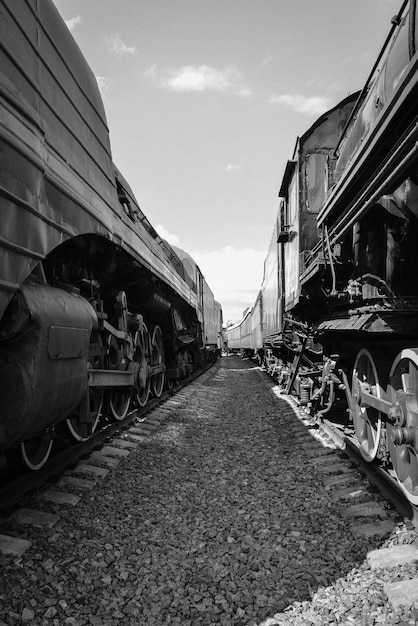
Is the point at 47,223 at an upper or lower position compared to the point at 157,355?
upper

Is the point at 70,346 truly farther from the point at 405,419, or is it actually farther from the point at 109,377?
the point at 405,419

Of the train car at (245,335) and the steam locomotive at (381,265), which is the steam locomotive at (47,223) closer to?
the steam locomotive at (381,265)

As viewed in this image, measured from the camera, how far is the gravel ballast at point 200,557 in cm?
199

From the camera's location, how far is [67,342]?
2.38 m

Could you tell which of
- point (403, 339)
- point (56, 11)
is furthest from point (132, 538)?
point (56, 11)

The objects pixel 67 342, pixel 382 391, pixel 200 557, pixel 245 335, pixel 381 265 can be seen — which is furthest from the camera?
pixel 245 335

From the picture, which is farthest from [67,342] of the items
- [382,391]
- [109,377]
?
[382,391]

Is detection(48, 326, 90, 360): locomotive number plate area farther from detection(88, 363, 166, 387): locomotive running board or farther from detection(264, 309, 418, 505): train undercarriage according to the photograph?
detection(264, 309, 418, 505): train undercarriage

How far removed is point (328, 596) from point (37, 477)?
2062 mm

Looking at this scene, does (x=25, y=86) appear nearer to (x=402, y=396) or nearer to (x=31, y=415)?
(x=31, y=415)

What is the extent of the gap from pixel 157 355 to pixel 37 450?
4.02m

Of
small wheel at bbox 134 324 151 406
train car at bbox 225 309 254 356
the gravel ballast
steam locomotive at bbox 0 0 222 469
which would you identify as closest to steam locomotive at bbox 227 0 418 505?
the gravel ballast

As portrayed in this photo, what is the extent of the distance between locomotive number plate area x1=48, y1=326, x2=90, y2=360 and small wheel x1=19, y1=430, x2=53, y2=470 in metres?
0.94

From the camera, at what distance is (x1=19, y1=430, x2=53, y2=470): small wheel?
3.20 m
